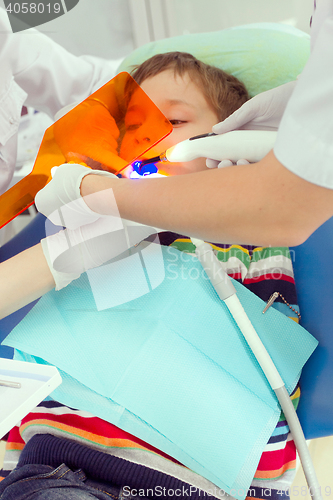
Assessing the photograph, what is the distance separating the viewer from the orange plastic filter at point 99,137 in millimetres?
802

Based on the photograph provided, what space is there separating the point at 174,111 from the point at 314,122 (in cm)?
59

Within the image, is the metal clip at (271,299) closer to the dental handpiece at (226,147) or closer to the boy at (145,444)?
the boy at (145,444)

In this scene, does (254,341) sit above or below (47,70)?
below

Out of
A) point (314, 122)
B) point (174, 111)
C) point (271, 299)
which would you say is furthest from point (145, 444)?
point (174, 111)

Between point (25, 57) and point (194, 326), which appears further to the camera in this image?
point (25, 57)

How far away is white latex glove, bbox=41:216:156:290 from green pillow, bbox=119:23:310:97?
0.72 metres

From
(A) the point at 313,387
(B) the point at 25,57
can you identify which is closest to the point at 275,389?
(A) the point at 313,387

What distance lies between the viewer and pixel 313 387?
0.74 m

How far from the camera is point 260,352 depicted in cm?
70

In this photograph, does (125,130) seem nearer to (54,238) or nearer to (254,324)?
(54,238)

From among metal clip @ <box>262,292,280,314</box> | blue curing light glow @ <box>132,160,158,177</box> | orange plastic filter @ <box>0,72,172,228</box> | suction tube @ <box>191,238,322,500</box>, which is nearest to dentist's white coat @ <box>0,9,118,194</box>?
orange plastic filter @ <box>0,72,172,228</box>

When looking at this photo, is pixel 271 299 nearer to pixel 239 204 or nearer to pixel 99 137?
pixel 239 204

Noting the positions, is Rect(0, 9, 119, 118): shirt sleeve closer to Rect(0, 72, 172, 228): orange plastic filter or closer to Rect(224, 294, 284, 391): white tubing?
Rect(0, 72, 172, 228): orange plastic filter

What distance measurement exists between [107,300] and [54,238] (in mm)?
169
